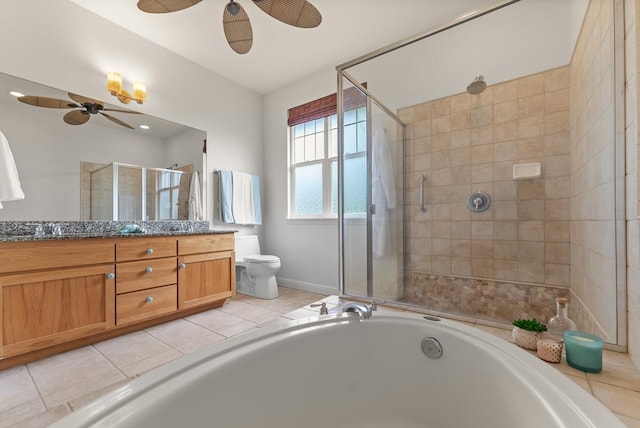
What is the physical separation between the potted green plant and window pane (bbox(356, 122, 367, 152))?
1.53 metres

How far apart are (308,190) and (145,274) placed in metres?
1.86

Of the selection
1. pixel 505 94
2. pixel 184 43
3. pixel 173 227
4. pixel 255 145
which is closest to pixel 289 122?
pixel 255 145

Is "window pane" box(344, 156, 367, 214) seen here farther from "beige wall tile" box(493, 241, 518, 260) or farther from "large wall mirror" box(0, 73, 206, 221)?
"large wall mirror" box(0, 73, 206, 221)

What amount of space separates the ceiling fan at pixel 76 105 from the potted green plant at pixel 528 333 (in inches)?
124

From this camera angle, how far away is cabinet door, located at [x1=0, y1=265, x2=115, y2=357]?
57.4 inches

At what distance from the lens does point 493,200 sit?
1961 mm

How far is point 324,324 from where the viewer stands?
3.68 ft

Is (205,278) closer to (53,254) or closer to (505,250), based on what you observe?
(53,254)

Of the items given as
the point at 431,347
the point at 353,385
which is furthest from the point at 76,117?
the point at 431,347

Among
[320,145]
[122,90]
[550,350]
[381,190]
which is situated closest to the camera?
[550,350]

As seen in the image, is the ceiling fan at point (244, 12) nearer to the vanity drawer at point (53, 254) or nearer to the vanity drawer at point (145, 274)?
the vanity drawer at point (53, 254)

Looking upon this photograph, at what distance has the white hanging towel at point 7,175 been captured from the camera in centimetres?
176

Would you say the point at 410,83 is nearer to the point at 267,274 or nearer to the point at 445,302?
the point at 445,302

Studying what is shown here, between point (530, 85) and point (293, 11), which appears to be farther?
point (530, 85)
